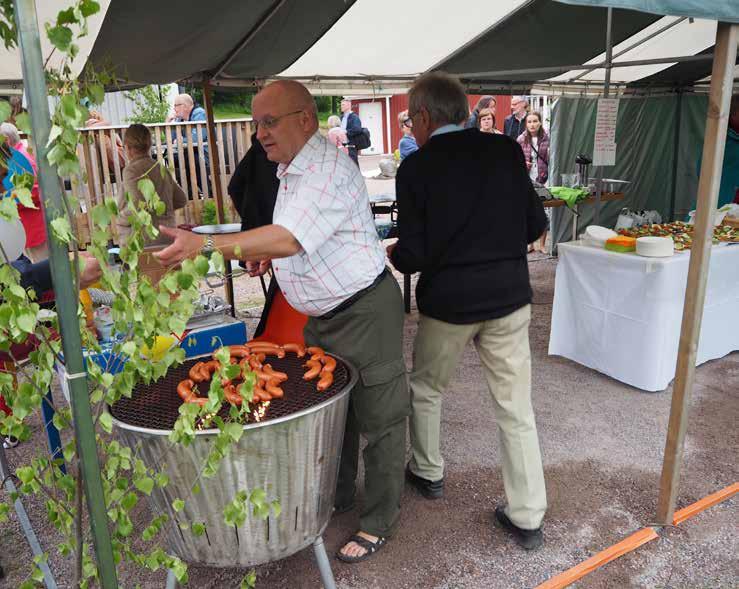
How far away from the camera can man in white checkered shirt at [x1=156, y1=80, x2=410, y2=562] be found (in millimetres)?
2004

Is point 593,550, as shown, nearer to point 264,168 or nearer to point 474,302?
point 474,302

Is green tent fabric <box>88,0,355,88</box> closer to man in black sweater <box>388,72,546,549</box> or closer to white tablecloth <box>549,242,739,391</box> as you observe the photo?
man in black sweater <box>388,72,546,549</box>

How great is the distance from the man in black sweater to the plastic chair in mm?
928

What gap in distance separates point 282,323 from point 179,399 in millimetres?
1498

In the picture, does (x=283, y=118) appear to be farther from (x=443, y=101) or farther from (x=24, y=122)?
(x=24, y=122)

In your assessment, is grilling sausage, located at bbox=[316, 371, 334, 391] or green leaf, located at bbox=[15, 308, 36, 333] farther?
grilling sausage, located at bbox=[316, 371, 334, 391]

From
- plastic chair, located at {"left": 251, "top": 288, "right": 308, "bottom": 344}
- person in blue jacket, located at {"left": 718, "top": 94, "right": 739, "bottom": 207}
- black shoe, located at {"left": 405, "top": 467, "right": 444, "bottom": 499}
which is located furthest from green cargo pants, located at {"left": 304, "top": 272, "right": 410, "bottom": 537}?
person in blue jacket, located at {"left": 718, "top": 94, "right": 739, "bottom": 207}

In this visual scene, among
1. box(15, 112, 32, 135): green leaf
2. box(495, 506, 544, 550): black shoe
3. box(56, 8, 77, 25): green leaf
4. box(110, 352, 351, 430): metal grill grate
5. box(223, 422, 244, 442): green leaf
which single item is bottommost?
box(495, 506, 544, 550): black shoe

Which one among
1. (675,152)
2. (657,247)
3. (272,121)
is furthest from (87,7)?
(675,152)

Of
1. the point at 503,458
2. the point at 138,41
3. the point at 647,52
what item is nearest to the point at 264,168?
the point at 138,41

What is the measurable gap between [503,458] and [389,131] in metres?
25.4

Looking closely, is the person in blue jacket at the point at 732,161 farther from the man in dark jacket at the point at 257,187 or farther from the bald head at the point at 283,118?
the bald head at the point at 283,118

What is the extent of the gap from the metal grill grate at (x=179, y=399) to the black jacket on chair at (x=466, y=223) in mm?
580

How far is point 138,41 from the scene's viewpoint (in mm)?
3816
